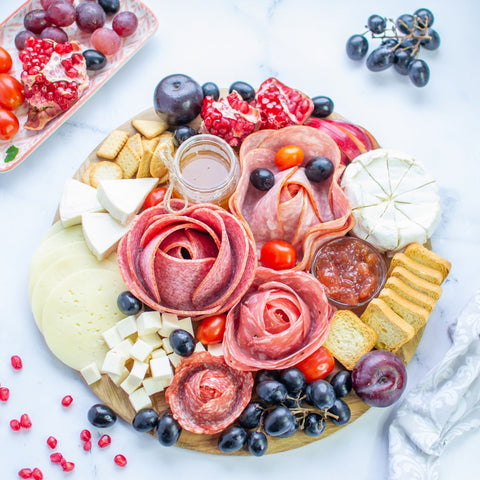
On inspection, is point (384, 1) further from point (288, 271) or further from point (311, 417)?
point (311, 417)

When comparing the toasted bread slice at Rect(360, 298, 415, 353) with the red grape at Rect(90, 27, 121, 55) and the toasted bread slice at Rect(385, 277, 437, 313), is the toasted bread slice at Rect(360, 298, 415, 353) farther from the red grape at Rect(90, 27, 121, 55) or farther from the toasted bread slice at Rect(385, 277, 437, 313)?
the red grape at Rect(90, 27, 121, 55)

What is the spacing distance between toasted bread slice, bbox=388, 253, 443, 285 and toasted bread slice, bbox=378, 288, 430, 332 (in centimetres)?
11

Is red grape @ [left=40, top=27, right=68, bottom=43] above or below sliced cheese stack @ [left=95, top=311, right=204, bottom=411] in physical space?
above

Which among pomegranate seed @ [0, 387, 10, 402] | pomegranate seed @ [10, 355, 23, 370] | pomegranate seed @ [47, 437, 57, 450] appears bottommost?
pomegranate seed @ [47, 437, 57, 450]

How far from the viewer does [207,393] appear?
2.01m

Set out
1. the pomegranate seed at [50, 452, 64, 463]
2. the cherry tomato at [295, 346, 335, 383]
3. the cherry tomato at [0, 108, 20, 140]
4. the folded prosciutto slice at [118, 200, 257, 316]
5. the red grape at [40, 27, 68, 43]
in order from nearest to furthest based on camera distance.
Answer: the folded prosciutto slice at [118, 200, 257, 316] → the cherry tomato at [295, 346, 335, 383] → the pomegranate seed at [50, 452, 64, 463] → the cherry tomato at [0, 108, 20, 140] → the red grape at [40, 27, 68, 43]

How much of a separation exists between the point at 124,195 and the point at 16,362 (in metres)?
0.80

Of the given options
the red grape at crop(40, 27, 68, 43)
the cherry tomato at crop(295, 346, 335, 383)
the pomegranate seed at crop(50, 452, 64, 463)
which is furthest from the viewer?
the red grape at crop(40, 27, 68, 43)

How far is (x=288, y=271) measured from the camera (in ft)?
6.94

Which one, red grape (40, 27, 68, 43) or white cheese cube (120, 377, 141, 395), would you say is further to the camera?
red grape (40, 27, 68, 43)

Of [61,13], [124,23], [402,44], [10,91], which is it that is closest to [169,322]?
[10,91]

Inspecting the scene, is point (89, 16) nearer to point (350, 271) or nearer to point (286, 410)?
point (350, 271)

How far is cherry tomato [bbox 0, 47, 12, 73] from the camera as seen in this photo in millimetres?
2514

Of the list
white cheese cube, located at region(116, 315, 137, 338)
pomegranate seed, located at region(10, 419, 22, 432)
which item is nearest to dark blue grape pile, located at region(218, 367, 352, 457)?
white cheese cube, located at region(116, 315, 137, 338)
